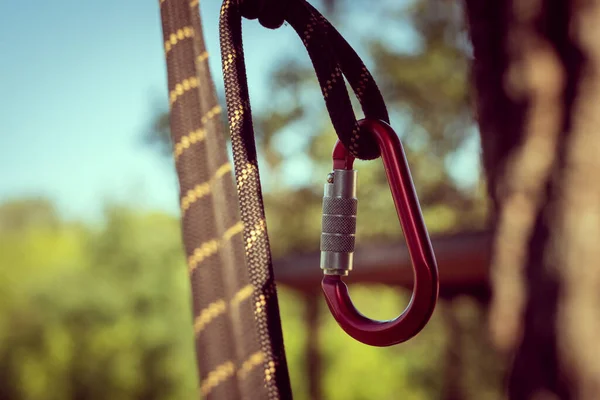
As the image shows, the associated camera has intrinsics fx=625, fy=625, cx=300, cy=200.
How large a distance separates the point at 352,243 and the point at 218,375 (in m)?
0.16

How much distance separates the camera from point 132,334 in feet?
31.0

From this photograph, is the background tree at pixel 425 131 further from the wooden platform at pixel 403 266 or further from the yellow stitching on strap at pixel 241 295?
the yellow stitching on strap at pixel 241 295

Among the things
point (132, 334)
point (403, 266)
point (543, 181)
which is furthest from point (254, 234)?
point (132, 334)

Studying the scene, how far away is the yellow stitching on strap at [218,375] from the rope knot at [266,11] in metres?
0.30

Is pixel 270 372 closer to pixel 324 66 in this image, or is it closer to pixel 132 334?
pixel 324 66

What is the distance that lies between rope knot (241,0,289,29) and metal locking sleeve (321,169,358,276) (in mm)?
150

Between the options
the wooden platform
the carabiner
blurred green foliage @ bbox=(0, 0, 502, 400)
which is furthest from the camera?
blurred green foliage @ bbox=(0, 0, 502, 400)

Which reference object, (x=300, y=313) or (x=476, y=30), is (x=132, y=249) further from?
(x=476, y=30)

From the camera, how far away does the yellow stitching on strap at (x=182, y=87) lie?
528 mm

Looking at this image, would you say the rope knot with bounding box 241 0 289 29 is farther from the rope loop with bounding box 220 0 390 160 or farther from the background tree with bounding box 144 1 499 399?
the background tree with bounding box 144 1 499 399

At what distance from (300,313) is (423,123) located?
4227mm

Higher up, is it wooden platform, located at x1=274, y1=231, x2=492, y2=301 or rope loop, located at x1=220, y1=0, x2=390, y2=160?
rope loop, located at x1=220, y1=0, x2=390, y2=160

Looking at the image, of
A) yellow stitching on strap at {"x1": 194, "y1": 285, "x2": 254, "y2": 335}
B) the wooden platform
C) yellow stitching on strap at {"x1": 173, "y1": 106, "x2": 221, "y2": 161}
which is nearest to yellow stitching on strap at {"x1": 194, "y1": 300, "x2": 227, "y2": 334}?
Result: yellow stitching on strap at {"x1": 194, "y1": 285, "x2": 254, "y2": 335}

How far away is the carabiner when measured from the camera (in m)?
0.48
